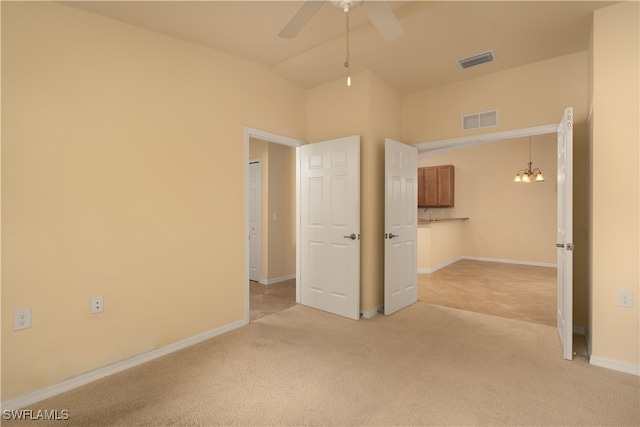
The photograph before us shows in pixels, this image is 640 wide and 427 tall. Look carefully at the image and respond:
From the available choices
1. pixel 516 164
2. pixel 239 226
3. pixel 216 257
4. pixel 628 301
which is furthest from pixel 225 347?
pixel 516 164

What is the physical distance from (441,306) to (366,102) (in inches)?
105

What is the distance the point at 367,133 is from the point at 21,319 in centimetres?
328

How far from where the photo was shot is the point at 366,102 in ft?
11.5

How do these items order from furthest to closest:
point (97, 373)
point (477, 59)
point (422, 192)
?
point (422, 192) → point (477, 59) → point (97, 373)

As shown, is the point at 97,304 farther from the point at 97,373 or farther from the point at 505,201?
the point at 505,201

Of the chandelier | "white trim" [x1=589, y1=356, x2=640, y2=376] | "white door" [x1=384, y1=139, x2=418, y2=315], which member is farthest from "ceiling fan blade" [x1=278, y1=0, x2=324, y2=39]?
the chandelier

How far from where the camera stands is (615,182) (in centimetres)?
231

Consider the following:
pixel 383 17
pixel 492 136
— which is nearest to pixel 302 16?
pixel 383 17

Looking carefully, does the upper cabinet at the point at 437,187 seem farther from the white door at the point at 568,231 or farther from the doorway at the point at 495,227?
the white door at the point at 568,231

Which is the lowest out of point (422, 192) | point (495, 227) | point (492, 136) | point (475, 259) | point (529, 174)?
point (475, 259)

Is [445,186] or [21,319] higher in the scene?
[445,186]

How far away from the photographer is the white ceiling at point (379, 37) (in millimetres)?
2379

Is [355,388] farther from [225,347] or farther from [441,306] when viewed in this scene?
[441,306]

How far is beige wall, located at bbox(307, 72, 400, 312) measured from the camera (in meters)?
3.52
